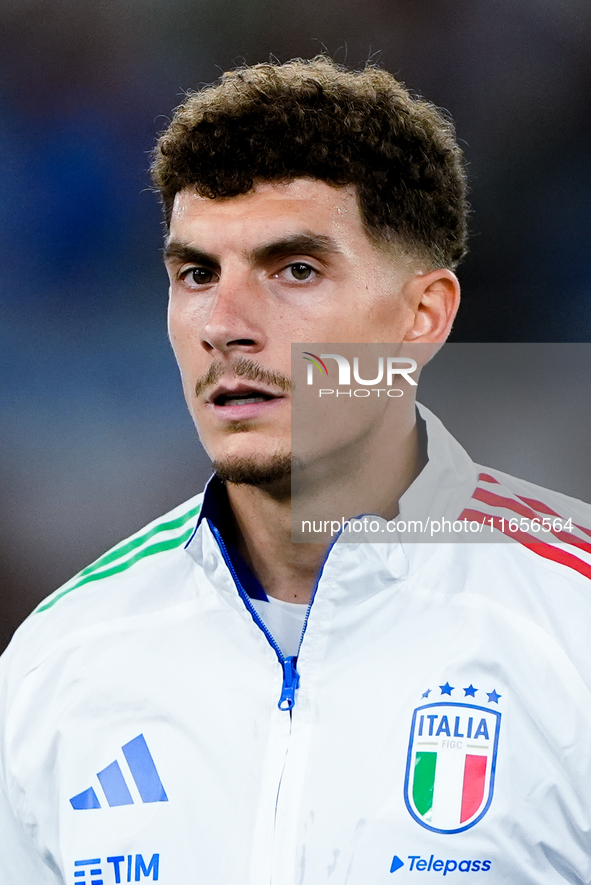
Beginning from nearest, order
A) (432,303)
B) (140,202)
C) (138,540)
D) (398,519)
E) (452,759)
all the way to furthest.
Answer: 1. (452,759)
2. (398,519)
3. (432,303)
4. (138,540)
5. (140,202)

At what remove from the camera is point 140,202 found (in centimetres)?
217

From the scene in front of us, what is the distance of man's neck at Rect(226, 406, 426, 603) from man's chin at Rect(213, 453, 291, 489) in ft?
0.23

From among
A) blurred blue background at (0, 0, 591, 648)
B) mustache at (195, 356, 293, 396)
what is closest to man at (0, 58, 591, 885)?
mustache at (195, 356, 293, 396)

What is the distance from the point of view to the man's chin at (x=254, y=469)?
1.18 metres

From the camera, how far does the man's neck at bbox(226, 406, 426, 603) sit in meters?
1.27

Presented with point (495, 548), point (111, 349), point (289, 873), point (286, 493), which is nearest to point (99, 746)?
point (289, 873)

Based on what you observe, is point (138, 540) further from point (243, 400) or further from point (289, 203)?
point (289, 203)

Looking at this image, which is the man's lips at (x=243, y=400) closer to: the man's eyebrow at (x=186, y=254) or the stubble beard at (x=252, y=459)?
the stubble beard at (x=252, y=459)

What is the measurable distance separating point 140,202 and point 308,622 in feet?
4.55

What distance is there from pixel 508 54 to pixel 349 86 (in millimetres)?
995

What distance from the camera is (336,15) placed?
6.88ft

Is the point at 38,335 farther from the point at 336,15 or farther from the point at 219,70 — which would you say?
the point at 336,15

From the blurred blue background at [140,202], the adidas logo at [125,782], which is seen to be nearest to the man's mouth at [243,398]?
the adidas logo at [125,782]

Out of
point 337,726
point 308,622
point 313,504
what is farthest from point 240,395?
point 337,726
